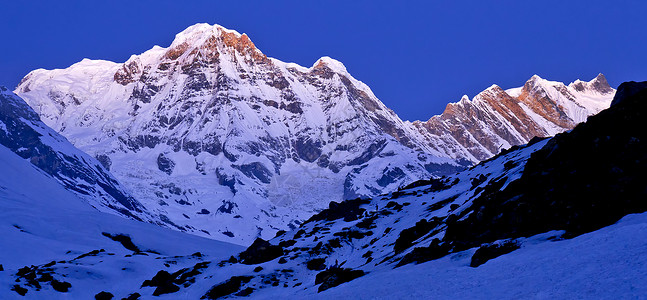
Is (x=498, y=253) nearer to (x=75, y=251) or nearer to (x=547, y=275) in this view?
(x=547, y=275)

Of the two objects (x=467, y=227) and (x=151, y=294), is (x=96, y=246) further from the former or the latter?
(x=467, y=227)

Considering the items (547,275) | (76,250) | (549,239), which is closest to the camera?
(547,275)

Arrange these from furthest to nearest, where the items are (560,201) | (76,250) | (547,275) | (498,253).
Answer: (76,250) < (560,201) < (498,253) < (547,275)

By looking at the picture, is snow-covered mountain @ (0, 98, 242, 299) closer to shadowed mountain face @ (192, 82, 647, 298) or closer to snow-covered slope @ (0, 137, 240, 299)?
snow-covered slope @ (0, 137, 240, 299)

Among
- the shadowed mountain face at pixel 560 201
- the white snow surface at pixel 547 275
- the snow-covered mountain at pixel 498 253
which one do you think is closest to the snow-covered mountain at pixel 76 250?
the snow-covered mountain at pixel 498 253

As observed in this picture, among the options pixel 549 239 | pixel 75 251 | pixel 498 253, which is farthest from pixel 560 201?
pixel 75 251

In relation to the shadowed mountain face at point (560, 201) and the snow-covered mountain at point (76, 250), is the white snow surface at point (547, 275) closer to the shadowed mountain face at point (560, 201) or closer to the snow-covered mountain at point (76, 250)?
the shadowed mountain face at point (560, 201)

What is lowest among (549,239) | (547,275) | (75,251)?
(547,275)

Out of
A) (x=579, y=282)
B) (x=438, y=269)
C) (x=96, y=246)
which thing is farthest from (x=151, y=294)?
(x=96, y=246)

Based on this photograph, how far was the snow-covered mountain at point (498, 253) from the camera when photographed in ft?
70.1

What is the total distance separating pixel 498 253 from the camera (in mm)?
29203

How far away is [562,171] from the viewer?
36062 mm

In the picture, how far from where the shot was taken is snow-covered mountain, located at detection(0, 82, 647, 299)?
21.4 metres

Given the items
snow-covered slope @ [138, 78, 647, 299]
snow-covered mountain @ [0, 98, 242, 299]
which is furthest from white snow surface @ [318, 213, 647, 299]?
snow-covered mountain @ [0, 98, 242, 299]
